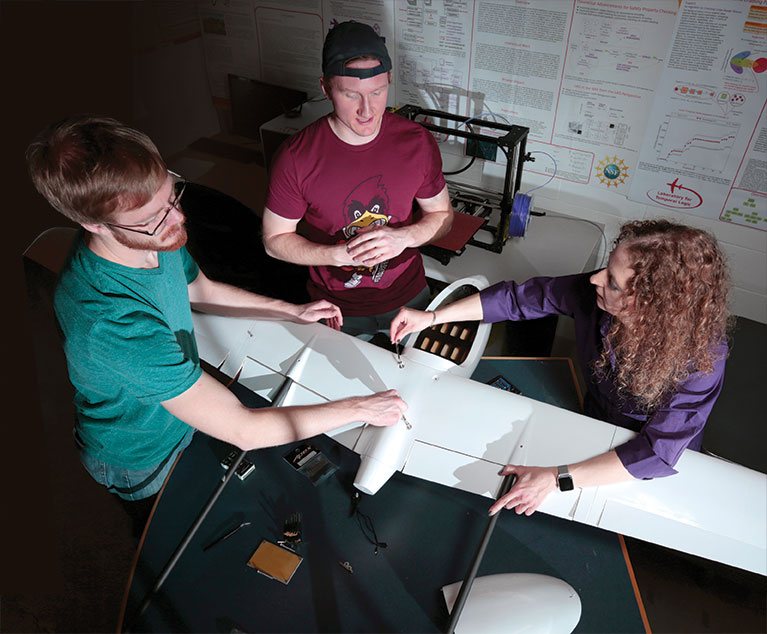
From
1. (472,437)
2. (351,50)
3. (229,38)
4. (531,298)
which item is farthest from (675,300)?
(229,38)

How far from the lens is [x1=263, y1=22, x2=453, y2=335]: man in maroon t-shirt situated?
1522 millimetres

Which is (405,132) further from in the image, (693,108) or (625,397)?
(693,108)

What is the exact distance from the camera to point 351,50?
147cm

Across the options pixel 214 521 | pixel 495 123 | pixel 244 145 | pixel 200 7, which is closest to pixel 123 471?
pixel 214 521

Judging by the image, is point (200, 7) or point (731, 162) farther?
point (200, 7)

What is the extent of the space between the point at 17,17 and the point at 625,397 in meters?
3.87

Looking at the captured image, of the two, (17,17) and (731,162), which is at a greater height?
(17,17)

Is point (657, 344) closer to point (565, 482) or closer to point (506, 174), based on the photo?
point (565, 482)

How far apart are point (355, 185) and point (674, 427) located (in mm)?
1099

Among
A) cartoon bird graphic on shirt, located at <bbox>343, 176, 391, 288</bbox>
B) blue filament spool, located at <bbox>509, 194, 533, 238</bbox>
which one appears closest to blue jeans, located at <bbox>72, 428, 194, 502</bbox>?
cartoon bird graphic on shirt, located at <bbox>343, 176, 391, 288</bbox>

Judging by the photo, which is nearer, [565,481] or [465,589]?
[465,589]

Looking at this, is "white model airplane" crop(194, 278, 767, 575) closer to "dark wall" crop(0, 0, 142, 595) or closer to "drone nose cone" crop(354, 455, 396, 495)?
"drone nose cone" crop(354, 455, 396, 495)

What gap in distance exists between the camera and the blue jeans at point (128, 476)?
1.44 m

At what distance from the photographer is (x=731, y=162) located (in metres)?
2.16
